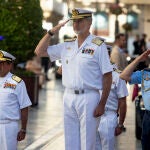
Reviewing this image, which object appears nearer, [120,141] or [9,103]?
[9,103]

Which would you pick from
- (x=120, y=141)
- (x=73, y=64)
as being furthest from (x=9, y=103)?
(x=120, y=141)

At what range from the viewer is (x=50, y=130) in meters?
14.9

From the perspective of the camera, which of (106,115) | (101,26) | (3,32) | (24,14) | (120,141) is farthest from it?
(101,26)

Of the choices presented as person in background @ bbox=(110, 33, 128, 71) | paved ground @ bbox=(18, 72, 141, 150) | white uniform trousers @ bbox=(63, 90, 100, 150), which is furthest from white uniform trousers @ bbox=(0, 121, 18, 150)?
person in background @ bbox=(110, 33, 128, 71)

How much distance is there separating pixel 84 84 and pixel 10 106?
87 centimetres

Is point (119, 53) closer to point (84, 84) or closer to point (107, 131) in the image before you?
point (107, 131)

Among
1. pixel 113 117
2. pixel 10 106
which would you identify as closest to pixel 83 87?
pixel 10 106

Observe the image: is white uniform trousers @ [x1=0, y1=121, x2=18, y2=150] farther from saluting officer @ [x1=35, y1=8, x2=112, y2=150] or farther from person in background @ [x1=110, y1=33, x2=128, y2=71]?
person in background @ [x1=110, y1=33, x2=128, y2=71]

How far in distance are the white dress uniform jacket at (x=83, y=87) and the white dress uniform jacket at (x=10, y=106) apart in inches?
21.4

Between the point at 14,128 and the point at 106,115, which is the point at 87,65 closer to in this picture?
the point at 14,128

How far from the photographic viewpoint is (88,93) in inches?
312

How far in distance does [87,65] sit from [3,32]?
10144mm

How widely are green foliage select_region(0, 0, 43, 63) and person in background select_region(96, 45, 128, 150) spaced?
8.79m

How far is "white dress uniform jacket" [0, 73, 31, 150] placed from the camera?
8133mm
